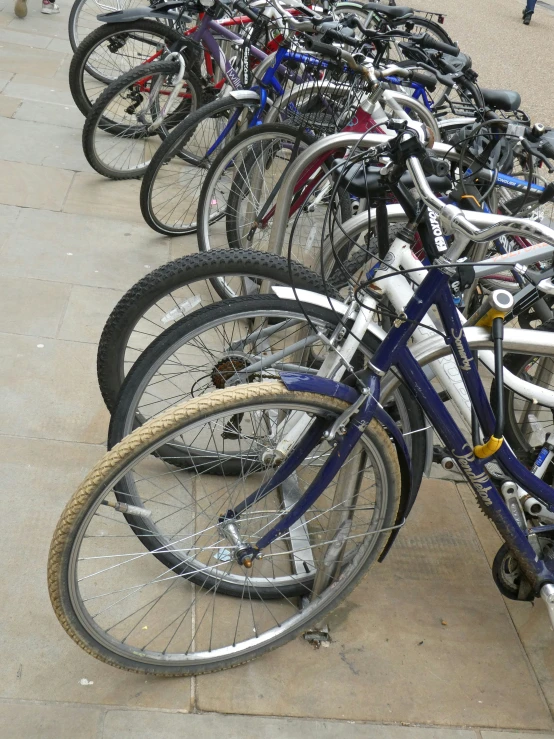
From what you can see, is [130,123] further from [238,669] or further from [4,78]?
[238,669]

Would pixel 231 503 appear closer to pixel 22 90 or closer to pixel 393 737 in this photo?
pixel 393 737

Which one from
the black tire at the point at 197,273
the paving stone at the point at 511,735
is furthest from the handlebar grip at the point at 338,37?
the paving stone at the point at 511,735

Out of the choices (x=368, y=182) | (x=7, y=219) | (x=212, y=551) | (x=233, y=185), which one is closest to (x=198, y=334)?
(x=368, y=182)

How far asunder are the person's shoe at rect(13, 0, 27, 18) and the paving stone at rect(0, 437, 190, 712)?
20.2 feet

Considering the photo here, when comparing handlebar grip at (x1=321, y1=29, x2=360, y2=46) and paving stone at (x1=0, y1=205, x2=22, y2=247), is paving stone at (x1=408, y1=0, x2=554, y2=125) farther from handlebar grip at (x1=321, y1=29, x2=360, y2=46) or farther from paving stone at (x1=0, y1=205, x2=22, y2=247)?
paving stone at (x1=0, y1=205, x2=22, y2=247)

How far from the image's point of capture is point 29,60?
257 inches

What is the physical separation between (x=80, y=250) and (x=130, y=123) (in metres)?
1.41

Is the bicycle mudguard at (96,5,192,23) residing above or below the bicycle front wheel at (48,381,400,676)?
above

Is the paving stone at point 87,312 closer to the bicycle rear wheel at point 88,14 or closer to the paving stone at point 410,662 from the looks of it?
the paving stone at point 410,662

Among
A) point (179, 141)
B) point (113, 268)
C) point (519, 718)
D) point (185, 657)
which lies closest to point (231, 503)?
point (185, 657)

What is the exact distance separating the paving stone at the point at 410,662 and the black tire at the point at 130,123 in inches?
124

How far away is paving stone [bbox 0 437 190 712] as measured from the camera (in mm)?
2180

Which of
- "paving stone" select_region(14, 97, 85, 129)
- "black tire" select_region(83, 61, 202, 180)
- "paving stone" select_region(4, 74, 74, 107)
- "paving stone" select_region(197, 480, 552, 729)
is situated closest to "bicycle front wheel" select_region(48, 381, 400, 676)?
"paving stone" select_region(197, 480, 552, 729)

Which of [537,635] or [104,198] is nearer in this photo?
[537,635]
